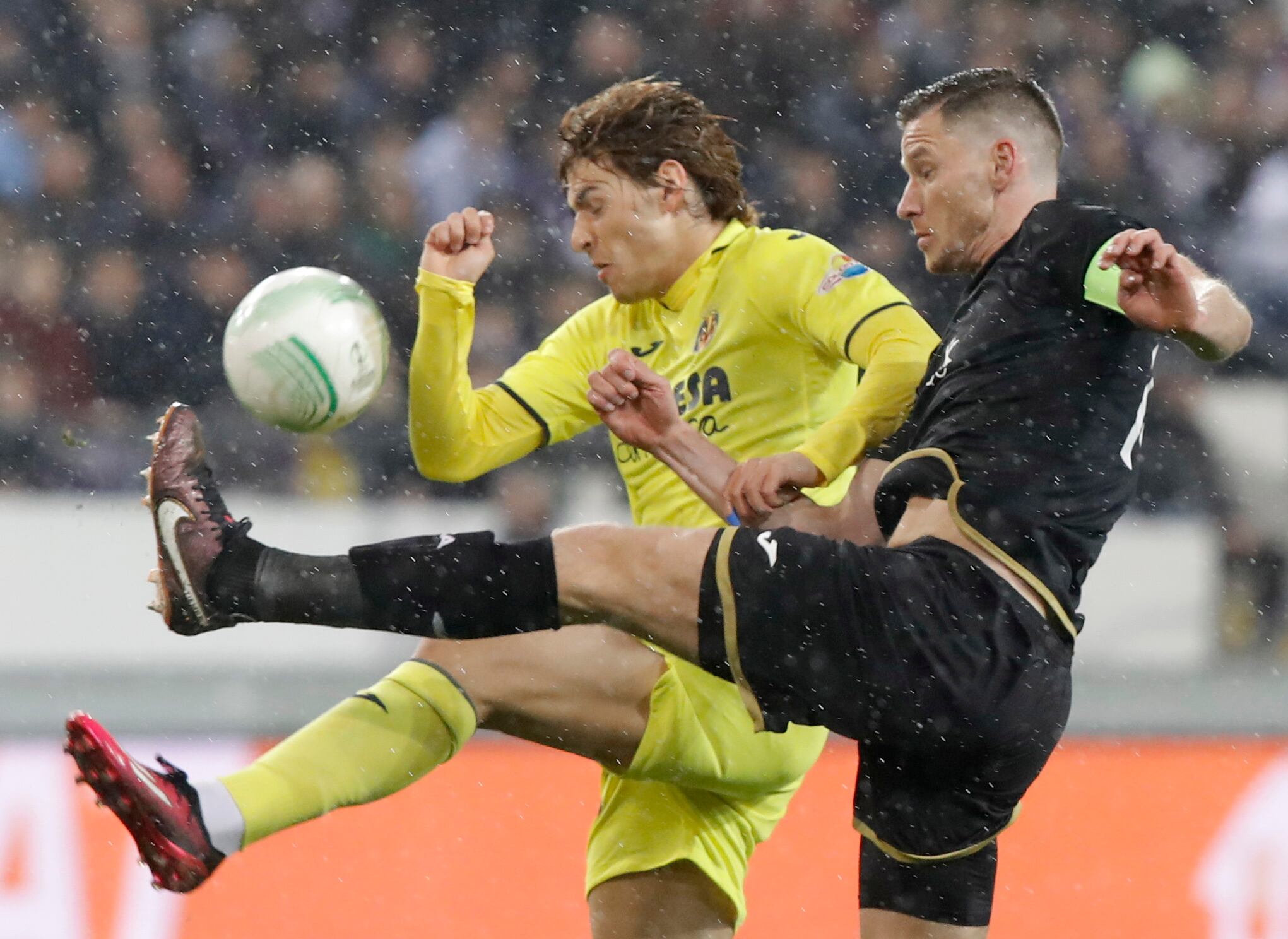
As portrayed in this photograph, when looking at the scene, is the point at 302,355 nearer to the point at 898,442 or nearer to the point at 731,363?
the point at 731,363

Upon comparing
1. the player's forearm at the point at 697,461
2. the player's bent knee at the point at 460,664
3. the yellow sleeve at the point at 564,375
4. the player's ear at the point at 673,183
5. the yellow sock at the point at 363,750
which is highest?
the player's ear at the point at 673,183

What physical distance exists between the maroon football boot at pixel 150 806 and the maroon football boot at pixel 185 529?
0.23m

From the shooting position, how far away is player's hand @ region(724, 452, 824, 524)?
308cm

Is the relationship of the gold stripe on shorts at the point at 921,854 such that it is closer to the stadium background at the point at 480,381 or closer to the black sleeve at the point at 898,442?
the black sleeve at the point at 898,442

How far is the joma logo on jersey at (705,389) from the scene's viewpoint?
3.48 meters

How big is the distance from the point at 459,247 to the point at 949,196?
3.40 ft

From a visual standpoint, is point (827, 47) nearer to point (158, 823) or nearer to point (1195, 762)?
point (1195, 762)

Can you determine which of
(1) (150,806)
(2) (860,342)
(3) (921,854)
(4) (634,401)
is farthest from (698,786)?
(1) (150,806)

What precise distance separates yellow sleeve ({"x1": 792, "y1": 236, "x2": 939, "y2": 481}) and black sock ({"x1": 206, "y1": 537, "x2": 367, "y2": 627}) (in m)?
0.90

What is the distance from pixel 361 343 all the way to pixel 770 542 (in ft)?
3.27

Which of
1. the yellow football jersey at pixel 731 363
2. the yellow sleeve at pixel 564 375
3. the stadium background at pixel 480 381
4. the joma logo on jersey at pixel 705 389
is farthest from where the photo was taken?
the stadium background at pixel 480 381

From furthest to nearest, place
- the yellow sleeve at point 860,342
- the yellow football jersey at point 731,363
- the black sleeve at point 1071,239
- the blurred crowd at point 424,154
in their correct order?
the blurred crowd at point 424,154 → the yellow football jersey at point 731,363 → the yellow sleeve at point 860,342 → the black sleeve at point 1071,239

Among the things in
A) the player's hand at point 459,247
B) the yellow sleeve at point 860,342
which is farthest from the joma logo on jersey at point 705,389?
the player's hand at point 459,247

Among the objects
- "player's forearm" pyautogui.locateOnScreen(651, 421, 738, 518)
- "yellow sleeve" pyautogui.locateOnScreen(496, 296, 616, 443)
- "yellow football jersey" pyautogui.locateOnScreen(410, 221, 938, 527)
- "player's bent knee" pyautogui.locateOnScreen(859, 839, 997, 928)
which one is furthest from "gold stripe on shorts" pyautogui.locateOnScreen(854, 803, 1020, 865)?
"yellow sleeve" pyautogui.locateOnScreen(496, 296, 616, 443)
